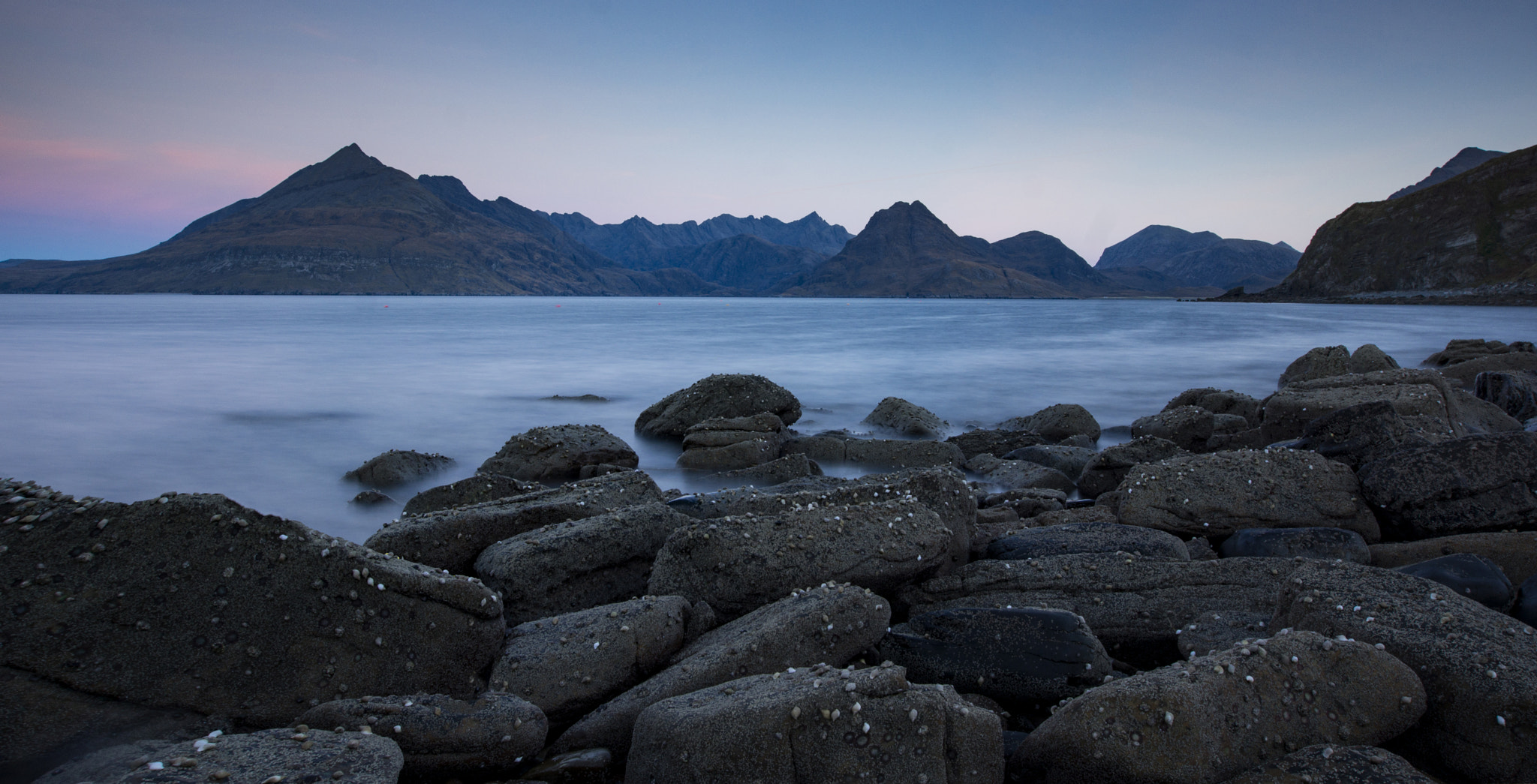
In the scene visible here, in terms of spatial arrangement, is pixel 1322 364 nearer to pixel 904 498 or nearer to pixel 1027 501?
pixel 1027 501

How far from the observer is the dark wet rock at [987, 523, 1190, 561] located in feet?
20.4

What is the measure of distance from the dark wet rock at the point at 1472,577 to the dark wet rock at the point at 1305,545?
722 mm

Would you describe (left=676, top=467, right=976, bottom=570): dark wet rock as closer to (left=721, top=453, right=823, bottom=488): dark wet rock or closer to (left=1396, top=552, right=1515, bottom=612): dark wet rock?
(left=1396, top=552, right=1515, bottom=612): dark wet rock

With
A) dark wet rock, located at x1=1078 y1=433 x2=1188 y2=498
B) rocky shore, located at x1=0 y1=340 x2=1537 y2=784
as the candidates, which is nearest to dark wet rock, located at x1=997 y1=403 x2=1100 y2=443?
dark wet rock, located at x1=1078 y1=433 x2=1188 y2=498

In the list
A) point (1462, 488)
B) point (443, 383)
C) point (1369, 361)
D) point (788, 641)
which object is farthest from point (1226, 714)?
point (443, 383)

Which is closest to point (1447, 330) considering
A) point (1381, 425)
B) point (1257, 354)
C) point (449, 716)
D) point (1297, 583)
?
point (1257, 354)

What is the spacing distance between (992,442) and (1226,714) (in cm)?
998

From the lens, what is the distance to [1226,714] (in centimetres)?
349

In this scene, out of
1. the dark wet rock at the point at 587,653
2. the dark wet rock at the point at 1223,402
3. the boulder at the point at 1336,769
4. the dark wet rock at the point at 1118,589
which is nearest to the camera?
the boulder at the point at 1336,769

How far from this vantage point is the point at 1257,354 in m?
36.1

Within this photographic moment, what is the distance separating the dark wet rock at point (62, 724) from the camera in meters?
3.38

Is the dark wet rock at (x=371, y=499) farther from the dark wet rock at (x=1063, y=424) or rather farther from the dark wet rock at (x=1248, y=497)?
the dark wet rock at (x=1063, y=424)

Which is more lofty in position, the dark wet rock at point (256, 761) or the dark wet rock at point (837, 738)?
the dark wet rock at point (256, 761)

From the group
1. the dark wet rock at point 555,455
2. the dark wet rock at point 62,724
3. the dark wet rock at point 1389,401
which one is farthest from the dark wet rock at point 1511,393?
the dark wet rock at point 62,724
